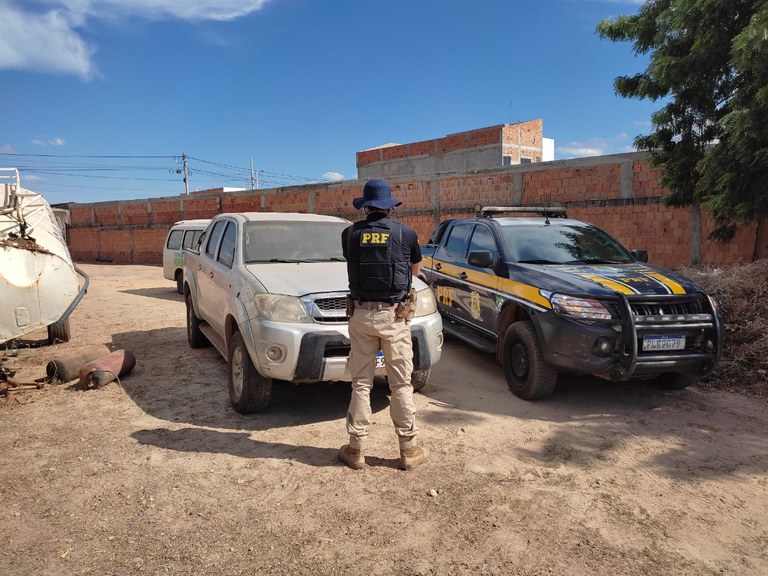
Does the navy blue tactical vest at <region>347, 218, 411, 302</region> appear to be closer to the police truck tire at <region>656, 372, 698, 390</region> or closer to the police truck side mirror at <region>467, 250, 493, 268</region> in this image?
the police truck side mirror at <region>467, 250, 493, 268</region>

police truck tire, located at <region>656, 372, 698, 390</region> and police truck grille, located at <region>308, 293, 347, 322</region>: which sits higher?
police truck grille, located at <region>308, 293, 347, 322</region>

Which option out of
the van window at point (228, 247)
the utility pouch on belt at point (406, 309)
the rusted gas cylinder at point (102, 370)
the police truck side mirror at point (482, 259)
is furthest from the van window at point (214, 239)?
the utility pouch on belt at point (406, 309)

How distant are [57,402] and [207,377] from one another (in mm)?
1389

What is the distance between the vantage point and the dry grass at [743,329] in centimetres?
559

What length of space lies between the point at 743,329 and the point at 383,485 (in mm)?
5058

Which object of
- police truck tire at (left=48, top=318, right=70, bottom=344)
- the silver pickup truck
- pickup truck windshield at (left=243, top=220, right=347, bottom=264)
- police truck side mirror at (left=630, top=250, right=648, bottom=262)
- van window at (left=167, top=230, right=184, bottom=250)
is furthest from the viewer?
van window at (left=167, top=230, right=184, bottom=250)

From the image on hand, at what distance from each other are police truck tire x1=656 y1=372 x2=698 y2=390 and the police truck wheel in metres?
3.86

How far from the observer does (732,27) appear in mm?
7973

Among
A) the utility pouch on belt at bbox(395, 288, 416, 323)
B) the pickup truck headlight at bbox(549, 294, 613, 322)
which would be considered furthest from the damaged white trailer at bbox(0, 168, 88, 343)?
the pickup truck headlight at bbox(549, 294, 613, 322)

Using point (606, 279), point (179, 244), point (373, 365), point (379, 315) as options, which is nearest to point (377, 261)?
point (379, 315)

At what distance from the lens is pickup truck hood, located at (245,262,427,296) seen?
4.43 meters

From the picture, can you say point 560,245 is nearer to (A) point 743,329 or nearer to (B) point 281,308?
(A) point 743,329

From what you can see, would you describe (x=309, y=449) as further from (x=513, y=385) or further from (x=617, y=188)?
(x=617, y=188)

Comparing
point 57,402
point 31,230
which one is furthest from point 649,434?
point 31,230
